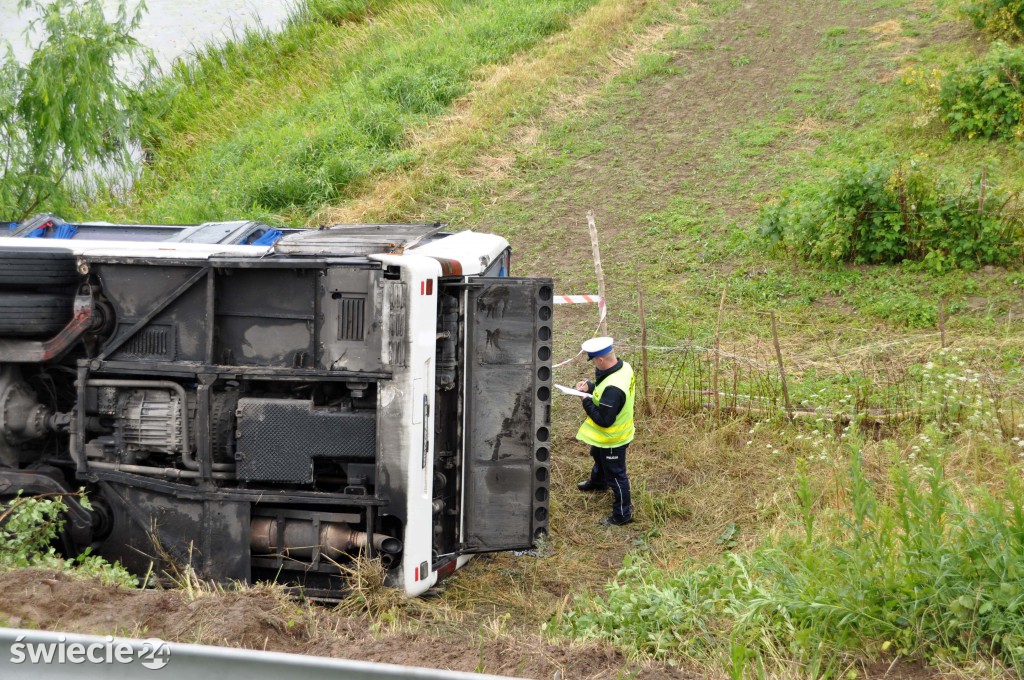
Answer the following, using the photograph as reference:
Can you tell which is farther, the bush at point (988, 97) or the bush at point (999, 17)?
the bush at point (999, 17)

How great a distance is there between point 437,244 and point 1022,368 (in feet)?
17.1

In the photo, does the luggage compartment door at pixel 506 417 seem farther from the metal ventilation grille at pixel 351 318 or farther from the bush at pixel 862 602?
the bush at pixel 862 602

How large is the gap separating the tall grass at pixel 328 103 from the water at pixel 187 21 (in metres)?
0.81

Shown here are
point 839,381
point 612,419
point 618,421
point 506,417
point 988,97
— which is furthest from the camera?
point 988,97

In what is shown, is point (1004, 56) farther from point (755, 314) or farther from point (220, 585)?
point (220, 585)

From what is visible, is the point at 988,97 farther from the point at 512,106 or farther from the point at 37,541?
the point at 37,541

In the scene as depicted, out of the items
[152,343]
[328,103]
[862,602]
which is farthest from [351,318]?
[328,103]

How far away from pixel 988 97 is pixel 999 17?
3.22m

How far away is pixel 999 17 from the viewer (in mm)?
15133

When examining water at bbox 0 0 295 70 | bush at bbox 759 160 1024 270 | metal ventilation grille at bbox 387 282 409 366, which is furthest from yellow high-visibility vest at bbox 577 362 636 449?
water at bbox 0 0 295 70

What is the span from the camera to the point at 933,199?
1033cm

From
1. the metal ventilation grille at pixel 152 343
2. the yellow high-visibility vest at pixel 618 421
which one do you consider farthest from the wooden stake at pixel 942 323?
the metal ventilation grille at pixel 152 343

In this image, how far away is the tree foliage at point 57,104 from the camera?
1097 centimetres

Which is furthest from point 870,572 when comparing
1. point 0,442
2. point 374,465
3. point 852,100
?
point 852,100
